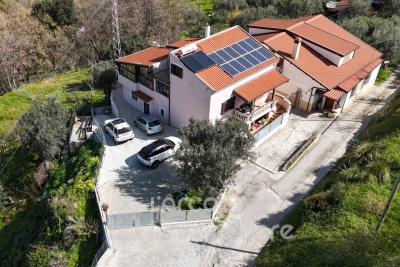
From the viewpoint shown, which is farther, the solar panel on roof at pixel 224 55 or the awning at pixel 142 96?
the awning at pixel 142 96

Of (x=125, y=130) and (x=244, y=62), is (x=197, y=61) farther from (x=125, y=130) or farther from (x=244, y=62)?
(x=125, y=130)

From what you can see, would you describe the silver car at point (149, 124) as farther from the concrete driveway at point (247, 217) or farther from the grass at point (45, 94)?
the concrete driveway at point (247, 217)

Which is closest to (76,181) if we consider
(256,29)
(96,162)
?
(96,162)

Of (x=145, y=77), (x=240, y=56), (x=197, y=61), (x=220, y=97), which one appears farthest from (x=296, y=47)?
(x=145, y=77)

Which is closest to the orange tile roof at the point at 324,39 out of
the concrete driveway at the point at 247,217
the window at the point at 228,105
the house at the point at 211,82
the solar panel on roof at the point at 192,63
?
the house at the point at 211,82

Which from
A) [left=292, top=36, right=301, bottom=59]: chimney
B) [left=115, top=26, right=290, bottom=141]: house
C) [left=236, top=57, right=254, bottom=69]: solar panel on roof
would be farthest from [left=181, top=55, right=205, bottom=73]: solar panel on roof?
[left=292, top=36, right=301, bottom=59]: chimney

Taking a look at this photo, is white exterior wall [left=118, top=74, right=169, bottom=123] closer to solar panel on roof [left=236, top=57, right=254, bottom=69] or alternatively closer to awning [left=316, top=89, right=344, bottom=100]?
solar panel on roof [left=236, top=57, right=254, bottom=69]

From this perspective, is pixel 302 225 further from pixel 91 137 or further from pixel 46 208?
pixel 91 137
